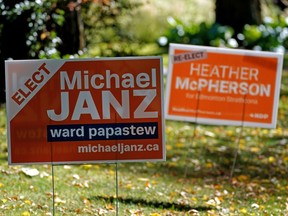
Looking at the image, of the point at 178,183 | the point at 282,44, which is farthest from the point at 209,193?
the point at 282,44

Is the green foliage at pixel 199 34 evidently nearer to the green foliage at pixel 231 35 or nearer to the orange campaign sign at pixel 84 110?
the green foliage at pixel 231 35

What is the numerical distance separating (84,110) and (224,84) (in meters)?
3.43

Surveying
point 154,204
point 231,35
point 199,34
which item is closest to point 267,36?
point 231,35

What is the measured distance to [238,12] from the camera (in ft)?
72.2

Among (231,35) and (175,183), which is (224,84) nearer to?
(175,183)

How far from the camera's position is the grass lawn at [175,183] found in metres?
8.30

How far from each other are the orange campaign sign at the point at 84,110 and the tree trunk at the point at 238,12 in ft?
50.2

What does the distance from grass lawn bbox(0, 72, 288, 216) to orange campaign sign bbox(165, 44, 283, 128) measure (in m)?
0.55

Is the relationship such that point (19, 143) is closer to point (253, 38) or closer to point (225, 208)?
point (225, 208)

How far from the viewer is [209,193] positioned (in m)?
9.73

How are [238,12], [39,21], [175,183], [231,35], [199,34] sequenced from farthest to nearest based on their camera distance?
[238,12] → [231,35] → [199,34] → [39,21] → [175,183]

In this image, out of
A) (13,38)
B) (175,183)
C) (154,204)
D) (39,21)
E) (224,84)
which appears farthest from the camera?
(13,38)

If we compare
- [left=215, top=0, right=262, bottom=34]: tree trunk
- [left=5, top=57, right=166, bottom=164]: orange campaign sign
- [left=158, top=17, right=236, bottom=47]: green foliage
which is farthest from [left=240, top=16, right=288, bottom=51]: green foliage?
[left=5, top=57, right=166, bottom=164]: orange campaign sign

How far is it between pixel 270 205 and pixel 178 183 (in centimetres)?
157
